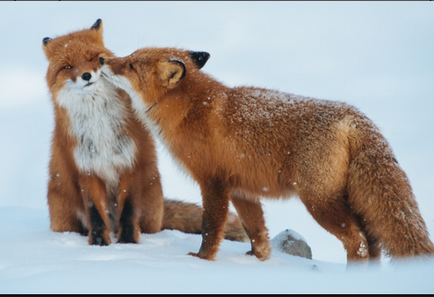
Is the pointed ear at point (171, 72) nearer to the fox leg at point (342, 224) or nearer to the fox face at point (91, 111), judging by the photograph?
the fox face at point (91, 111)

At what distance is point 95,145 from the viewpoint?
515 centimetres

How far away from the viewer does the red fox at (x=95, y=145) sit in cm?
504

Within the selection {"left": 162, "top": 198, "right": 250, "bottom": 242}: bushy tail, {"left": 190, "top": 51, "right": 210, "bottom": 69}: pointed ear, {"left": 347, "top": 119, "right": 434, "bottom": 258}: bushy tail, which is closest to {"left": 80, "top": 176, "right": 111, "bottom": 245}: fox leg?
{"left": 162, "top": 198, "right": 250, "bottom": 242}: bushy tail

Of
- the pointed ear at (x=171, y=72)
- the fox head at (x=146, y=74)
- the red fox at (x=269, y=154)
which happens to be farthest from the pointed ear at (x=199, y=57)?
the pointed ear at (x=171, y=72)

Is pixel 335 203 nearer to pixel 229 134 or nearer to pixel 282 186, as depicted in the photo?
pixel 282 186

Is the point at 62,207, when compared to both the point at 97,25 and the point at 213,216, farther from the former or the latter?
the point at 97,25

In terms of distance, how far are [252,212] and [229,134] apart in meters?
1.02

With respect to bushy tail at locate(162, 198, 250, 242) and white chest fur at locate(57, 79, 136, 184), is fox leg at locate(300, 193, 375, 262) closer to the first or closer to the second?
white chest fur at locate(57, 79, 136, 184)

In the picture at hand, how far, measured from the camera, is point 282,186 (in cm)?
441

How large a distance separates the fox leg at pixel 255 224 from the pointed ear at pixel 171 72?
1.40 meters

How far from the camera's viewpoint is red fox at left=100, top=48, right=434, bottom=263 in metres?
3.94

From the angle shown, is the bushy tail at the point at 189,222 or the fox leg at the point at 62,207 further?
the bushy tail at the point at 189,222

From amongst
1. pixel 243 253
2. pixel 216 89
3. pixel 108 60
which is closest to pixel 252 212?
pixel 243 253

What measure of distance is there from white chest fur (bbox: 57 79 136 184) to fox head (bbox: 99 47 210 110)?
253mm
